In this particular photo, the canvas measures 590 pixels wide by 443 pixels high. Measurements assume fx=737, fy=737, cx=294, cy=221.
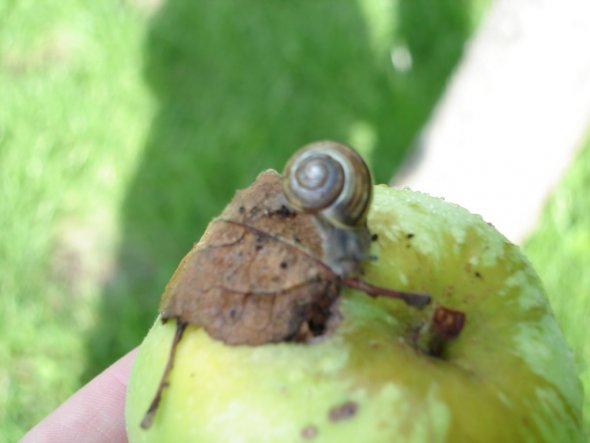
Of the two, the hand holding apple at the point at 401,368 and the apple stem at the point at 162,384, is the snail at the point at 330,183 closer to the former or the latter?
the hand holding apple at the point at 401,368

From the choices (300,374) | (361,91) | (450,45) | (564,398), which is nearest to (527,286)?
(564,398)

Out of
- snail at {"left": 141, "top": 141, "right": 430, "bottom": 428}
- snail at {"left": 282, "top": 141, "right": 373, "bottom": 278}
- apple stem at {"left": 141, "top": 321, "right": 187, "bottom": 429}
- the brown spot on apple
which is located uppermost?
snail at {"left": 282, "top": 141, "right": 373, "bottom": 278}

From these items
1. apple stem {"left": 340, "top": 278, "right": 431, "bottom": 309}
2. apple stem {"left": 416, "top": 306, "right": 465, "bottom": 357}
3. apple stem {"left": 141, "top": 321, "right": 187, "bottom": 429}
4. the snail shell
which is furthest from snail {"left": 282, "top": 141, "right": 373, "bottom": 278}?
apple stem {"left": 141, "top": 321, "right": 187, "bottom": 429}

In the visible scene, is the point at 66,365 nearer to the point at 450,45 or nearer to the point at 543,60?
the point at 543,60

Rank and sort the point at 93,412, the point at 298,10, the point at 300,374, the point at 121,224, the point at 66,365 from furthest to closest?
1. the point at 298,10
2. the point at 121,224
3. the point at 66,365
4. the point at 93,412
5. the point at 300,374

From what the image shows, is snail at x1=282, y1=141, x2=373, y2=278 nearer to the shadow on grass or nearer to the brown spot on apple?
the brown spot on apple

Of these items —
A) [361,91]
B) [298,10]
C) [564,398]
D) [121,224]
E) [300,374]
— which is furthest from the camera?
[298,10]

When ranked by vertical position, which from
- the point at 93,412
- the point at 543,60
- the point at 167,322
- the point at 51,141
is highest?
the point at 543,60
